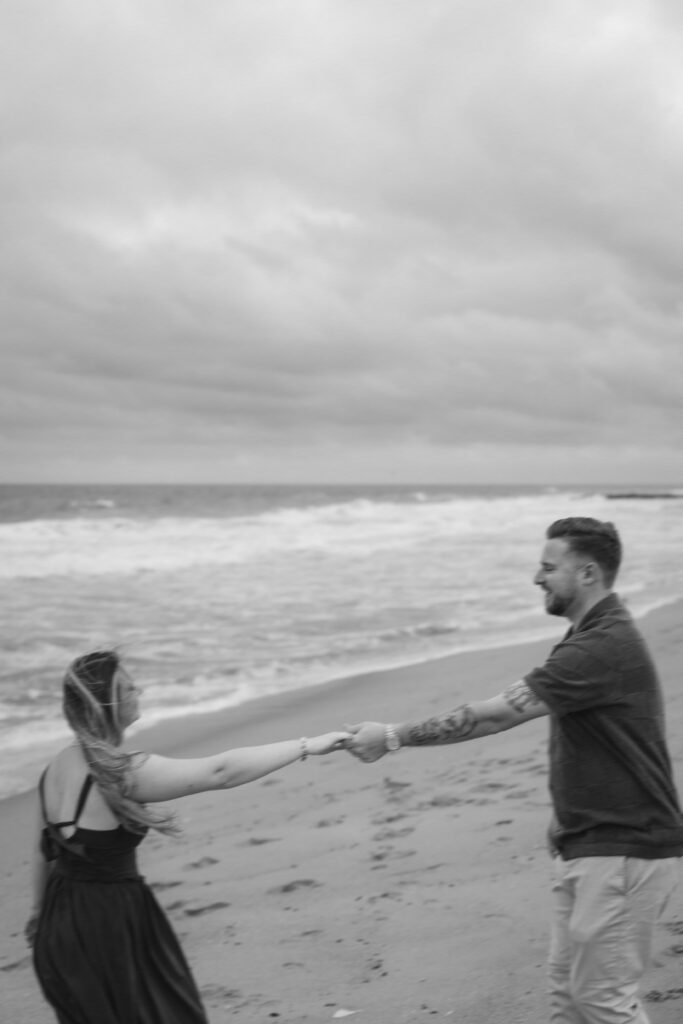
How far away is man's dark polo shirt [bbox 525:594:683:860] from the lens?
10.1 feet

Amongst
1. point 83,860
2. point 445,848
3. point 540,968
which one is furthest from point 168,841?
point 83,860

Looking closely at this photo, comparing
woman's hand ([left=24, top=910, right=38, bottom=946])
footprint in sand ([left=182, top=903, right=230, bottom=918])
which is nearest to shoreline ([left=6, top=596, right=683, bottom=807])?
footprint in sand ([left=182, top=903, right=230, bottom=918])

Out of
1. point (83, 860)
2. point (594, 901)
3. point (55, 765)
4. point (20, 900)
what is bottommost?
point (20, 900)

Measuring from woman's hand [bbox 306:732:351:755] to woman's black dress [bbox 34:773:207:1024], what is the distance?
28.1 inches

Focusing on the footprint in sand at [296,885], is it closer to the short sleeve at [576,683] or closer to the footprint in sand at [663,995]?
the footprint in sand at [663,995]

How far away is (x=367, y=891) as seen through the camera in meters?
5.19

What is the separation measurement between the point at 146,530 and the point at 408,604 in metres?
22.7

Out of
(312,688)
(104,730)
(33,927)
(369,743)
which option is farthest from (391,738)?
(312,688)

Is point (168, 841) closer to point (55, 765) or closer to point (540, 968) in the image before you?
point (540, 968)

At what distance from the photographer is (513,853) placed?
17.7ft

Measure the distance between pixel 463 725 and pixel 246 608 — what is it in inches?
545

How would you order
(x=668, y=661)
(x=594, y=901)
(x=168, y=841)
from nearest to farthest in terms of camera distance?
(x=594, y=901) → (x=168, y=841) → (x=668, y=661)

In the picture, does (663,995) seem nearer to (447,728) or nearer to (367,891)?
(447,728)

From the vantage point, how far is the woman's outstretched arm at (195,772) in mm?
3086
